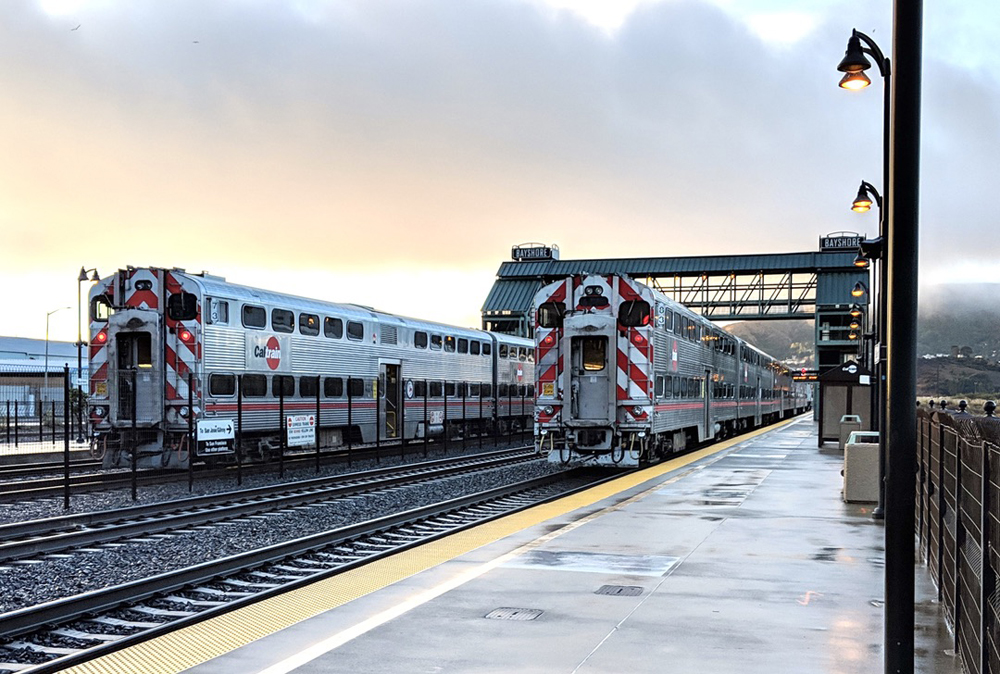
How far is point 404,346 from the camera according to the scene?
30.2m

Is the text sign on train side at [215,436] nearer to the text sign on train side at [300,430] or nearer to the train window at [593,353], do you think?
the text sign on train side at [300,430]

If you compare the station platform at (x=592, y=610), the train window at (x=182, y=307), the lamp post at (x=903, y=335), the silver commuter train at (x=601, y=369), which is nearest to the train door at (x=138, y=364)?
the train window at (x=182, y=307)

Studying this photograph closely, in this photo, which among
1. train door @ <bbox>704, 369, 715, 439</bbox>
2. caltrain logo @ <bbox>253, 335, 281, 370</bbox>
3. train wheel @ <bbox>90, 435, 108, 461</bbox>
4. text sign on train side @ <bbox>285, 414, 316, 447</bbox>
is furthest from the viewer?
train door @ <bbox>704, 369, 715, 439</bbox>

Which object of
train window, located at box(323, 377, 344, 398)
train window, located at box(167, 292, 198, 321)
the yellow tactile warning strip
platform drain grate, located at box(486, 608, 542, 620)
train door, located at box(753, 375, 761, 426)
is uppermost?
train window, located at box(167, 292, 198, 321)

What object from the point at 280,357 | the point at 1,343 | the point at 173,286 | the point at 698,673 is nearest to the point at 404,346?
the point at 280,357

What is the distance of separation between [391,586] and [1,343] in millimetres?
89504

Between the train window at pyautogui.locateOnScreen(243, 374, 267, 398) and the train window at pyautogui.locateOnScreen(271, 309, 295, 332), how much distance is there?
126 cm

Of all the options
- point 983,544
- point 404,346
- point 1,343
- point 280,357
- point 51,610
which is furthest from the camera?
point 1,343

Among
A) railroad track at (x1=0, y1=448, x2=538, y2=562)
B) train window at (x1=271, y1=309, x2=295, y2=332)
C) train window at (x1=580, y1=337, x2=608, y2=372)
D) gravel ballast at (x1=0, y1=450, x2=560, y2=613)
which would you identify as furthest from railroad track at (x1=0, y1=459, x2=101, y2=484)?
train window at (x1=580, y1=337, x2=608, y2=372)

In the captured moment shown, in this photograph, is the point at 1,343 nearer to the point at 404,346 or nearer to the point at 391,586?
the point at 404,346

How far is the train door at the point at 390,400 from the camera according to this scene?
2881 cm

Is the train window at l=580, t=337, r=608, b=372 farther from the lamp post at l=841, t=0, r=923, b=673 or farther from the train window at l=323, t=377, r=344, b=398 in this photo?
the lamp post at l=841, t=0, r=923, b=673

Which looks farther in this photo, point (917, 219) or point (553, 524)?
point (553, 524)

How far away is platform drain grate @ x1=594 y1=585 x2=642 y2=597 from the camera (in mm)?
8008
